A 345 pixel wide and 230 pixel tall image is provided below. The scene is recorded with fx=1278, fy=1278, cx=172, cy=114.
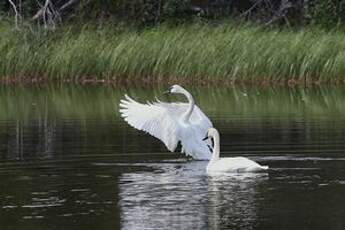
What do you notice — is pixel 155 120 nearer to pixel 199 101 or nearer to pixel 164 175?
pixel 164 175

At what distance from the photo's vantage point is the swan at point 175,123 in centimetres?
1586

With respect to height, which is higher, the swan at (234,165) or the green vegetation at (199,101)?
the green vegetation at (199,101)

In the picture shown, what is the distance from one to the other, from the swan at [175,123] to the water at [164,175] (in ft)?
0.81

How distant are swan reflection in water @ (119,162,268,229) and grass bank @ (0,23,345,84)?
1575 cm

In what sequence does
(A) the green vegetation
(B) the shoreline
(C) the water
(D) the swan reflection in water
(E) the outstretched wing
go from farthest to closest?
(B) the shoreline → (A) the green vegetation → (E) the outstretched wing → (C) the water → (D) the swan reflection in water

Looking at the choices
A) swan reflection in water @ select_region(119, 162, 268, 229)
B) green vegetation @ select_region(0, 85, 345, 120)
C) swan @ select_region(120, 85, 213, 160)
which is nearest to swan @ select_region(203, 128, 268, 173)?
swan reflection in water @ select_region(119, 162, 268, 229)

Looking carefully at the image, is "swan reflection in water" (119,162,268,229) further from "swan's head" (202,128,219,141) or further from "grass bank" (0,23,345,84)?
"grass bank" (0,23,345,84)

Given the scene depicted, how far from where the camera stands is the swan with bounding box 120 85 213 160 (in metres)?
15.9

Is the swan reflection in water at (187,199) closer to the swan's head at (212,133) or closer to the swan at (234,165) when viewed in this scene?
the swan at (234,165)

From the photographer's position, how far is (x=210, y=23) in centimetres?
3559

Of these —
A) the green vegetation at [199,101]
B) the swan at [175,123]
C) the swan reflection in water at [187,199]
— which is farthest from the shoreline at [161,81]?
the swan reflection in water at [187,199]

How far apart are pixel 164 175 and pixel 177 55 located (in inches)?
692

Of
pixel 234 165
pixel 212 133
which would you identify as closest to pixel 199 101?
pixel 212 133

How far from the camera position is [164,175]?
1340 cm
